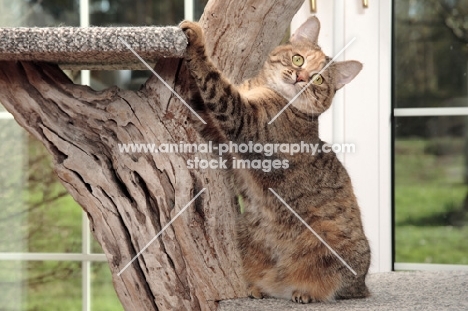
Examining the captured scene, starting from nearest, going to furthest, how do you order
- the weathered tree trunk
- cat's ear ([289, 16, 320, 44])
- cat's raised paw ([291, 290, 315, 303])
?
the weathered tree trunk → cat's raised paw ([291, 290, 315, 303]) → cat's ear ([289, 16, 320, 44])

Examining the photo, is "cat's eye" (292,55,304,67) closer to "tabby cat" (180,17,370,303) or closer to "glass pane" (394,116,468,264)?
"tabby cat" (180,17,370,303)

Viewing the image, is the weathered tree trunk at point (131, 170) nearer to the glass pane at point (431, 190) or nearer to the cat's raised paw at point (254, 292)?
the cat's raised paw at point (254, 292)

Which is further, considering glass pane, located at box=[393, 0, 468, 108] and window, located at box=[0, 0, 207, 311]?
window, located at box=[0, 0, 207, 311]

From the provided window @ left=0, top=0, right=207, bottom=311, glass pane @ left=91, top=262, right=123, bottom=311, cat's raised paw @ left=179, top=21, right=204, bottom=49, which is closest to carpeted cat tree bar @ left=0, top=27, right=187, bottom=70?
cat's raised paw @ left=179, top=21, right=204, bottom=49

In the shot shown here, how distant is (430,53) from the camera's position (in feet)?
4.84

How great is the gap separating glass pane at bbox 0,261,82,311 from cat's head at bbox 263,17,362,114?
856mm

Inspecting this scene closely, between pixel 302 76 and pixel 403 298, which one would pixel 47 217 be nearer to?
pixel 302 76

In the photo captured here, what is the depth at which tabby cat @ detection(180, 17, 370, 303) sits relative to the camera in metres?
1.12

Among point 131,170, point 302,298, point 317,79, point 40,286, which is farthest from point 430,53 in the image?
point 40,286

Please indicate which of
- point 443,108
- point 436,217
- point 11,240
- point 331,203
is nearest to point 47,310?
point 11,240

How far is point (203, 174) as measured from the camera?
1.02 m

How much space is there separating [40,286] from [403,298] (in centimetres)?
107

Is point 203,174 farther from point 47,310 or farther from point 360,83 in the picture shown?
point 47,310

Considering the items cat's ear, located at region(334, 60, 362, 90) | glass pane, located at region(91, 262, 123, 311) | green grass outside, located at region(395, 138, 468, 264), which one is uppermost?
cat's ear, located at region(334, 60, 362, 90)
